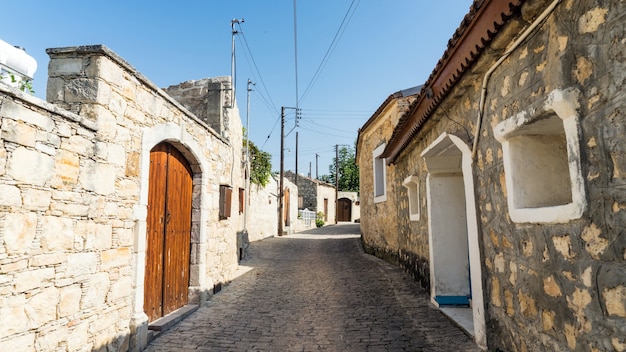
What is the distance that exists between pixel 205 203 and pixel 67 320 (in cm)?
290

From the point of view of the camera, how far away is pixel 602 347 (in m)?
1.70

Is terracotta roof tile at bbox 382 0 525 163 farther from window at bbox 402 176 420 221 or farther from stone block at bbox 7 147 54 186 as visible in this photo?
stone block at bbox 7 147 54 186

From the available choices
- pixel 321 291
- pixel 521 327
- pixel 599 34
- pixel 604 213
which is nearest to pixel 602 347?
pixel 604 213

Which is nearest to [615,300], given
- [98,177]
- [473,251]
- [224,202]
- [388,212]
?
[473,251]

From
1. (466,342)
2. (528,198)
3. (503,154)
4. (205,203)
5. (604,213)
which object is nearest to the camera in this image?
(604,213)

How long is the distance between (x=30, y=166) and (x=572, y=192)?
11.7ft

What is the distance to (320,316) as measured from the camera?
4754 mm

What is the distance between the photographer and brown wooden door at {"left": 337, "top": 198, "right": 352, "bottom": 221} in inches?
1186

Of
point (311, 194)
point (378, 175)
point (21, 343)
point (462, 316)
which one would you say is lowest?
point (462, 316)

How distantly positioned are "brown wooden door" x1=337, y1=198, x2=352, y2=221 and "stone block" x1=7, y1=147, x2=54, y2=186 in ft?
90.8

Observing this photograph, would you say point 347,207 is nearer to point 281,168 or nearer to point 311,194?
point 311,194

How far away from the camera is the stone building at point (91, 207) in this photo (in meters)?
2.49

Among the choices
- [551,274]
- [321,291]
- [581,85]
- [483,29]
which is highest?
[483,29]

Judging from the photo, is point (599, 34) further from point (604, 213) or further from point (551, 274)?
point (551, 274)
